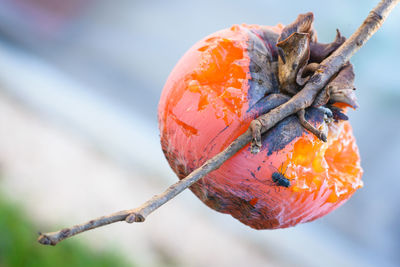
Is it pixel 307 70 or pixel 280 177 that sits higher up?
pixel 307 70

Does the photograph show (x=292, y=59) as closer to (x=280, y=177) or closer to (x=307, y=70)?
(x=307, y=70)

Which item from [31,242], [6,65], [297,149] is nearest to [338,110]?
[297,149]

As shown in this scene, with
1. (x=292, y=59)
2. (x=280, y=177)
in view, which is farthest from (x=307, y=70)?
(x=280, y=177)

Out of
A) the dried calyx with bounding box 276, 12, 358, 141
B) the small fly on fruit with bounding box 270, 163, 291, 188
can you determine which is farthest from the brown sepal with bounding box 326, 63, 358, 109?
the small fly on fruit with bounding box 270, 163, 291, 188

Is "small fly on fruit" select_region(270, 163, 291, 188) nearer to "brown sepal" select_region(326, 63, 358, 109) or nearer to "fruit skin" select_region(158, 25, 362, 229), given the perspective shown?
"fruit skin" select_region(158, 25, 362, 229)

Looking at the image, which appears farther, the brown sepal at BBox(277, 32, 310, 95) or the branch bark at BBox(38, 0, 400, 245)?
the brown sepal at BBox(277, 32, 310, 95)
